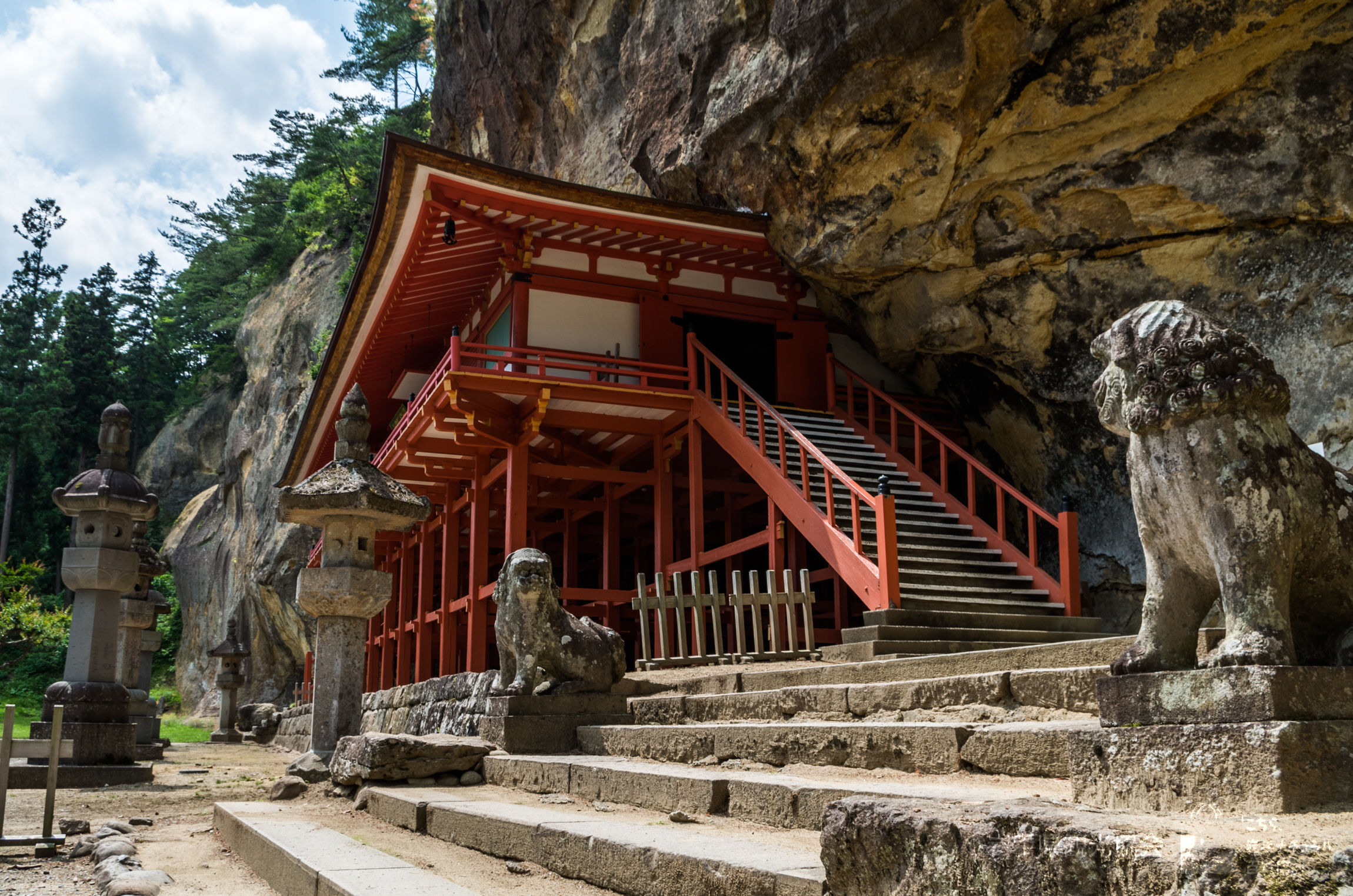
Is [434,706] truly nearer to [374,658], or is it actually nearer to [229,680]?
[374,658]

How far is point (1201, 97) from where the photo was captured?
9336 millimetres

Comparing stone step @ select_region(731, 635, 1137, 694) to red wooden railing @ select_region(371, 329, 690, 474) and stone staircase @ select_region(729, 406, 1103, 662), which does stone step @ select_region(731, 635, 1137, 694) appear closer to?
stone staircase @ select_region(729, 406, 1103, 662)

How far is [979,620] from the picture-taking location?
8.81 meters

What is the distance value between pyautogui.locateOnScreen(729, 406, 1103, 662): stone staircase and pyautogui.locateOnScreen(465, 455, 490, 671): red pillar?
4.47 metres

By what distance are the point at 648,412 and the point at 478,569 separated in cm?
332

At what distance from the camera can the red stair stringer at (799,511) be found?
892 centimetres

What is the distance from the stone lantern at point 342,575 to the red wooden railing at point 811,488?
3.94 metres

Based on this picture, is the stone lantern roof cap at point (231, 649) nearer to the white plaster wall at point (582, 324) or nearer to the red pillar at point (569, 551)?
the red pillar at point (569, 551)

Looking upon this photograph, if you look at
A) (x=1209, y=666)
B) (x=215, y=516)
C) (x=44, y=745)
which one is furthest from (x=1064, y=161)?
(x=215, y=516)

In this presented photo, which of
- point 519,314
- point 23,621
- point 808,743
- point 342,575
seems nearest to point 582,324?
point 519,314

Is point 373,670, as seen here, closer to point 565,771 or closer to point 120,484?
point 120,484

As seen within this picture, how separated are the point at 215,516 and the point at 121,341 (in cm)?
1468

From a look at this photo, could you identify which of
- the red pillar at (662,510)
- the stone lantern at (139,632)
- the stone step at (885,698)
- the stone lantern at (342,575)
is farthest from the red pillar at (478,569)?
the stone step at (885,698)

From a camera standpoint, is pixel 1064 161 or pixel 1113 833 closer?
pixel 1113 833
